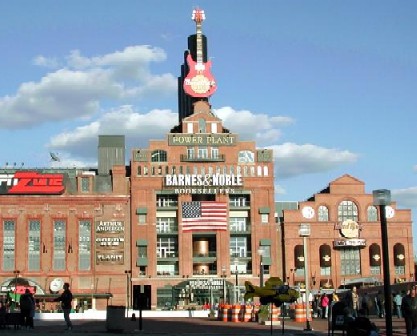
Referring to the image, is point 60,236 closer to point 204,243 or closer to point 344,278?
point 204,243

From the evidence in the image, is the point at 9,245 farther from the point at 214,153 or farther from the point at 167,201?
the point at 214,153

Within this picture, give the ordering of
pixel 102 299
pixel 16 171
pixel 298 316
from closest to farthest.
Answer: pixel 298 316, pixel 102 299, pixel 16 171

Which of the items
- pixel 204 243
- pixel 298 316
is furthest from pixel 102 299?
pixel 298 316

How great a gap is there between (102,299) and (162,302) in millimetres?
7396

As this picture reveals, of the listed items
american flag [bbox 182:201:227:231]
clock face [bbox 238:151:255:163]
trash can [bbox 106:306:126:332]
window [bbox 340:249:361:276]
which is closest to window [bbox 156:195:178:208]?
american flag [bbox 182:201:227:231]

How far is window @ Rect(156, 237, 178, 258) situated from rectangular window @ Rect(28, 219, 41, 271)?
→ 1473cm

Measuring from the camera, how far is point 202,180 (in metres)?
102

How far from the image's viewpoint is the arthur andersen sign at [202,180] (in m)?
102

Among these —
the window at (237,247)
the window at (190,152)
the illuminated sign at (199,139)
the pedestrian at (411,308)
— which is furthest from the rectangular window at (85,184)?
the pedestrian at (411,308)

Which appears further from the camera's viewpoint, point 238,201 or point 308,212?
point 308,212

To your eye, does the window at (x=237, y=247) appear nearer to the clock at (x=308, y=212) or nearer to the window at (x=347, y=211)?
the clock at (x=308, y=212)

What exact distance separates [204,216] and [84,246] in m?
15.4

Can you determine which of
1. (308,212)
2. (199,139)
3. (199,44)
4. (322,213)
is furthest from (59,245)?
(199,44)

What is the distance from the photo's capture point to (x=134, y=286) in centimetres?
9944
